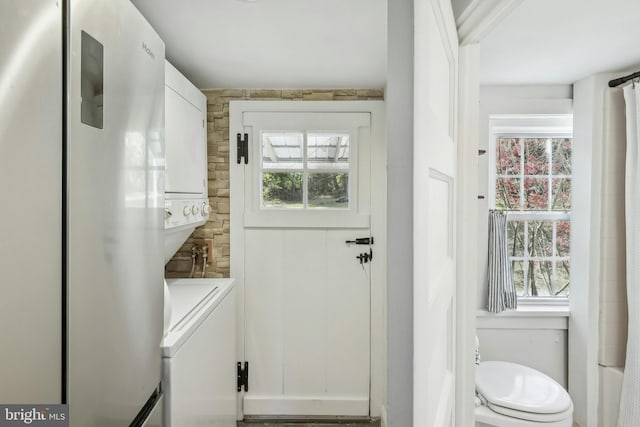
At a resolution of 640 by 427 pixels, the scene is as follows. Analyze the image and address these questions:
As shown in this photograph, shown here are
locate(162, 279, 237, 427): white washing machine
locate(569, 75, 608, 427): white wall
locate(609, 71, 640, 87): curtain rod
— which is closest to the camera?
locate(162, 279, 237, 427): white washing machine

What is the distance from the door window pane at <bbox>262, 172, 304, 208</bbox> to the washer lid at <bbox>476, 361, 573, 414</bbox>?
1.52 meters

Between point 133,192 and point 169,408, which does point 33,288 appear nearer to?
point 133,192

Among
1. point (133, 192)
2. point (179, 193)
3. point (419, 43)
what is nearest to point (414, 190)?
point (419, 43)

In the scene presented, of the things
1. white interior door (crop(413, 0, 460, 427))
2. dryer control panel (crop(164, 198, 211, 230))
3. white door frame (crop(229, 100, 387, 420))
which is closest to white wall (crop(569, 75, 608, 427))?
white door frame (crop(229, 100, 387, 420))

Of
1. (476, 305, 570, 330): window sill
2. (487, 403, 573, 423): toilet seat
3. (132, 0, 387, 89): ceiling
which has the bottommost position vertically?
(487, 403, 573, 423): toilet seat

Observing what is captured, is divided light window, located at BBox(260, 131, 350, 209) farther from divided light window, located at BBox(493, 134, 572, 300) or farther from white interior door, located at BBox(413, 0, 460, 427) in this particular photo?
white interior door, located at BBox(413, 0, 460, 427)

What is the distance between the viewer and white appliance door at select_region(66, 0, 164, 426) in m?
0.71

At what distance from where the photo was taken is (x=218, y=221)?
246 cm

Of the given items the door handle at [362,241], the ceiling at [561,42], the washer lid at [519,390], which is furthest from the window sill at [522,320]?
the ceiling at [561,42]

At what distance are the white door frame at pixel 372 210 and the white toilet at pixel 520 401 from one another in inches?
27.0

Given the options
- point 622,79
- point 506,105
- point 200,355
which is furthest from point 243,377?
point 622,79

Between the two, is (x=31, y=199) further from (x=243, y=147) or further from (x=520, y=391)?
(x=520, y=391)

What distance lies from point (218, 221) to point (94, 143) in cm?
172

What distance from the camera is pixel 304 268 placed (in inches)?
97.1
